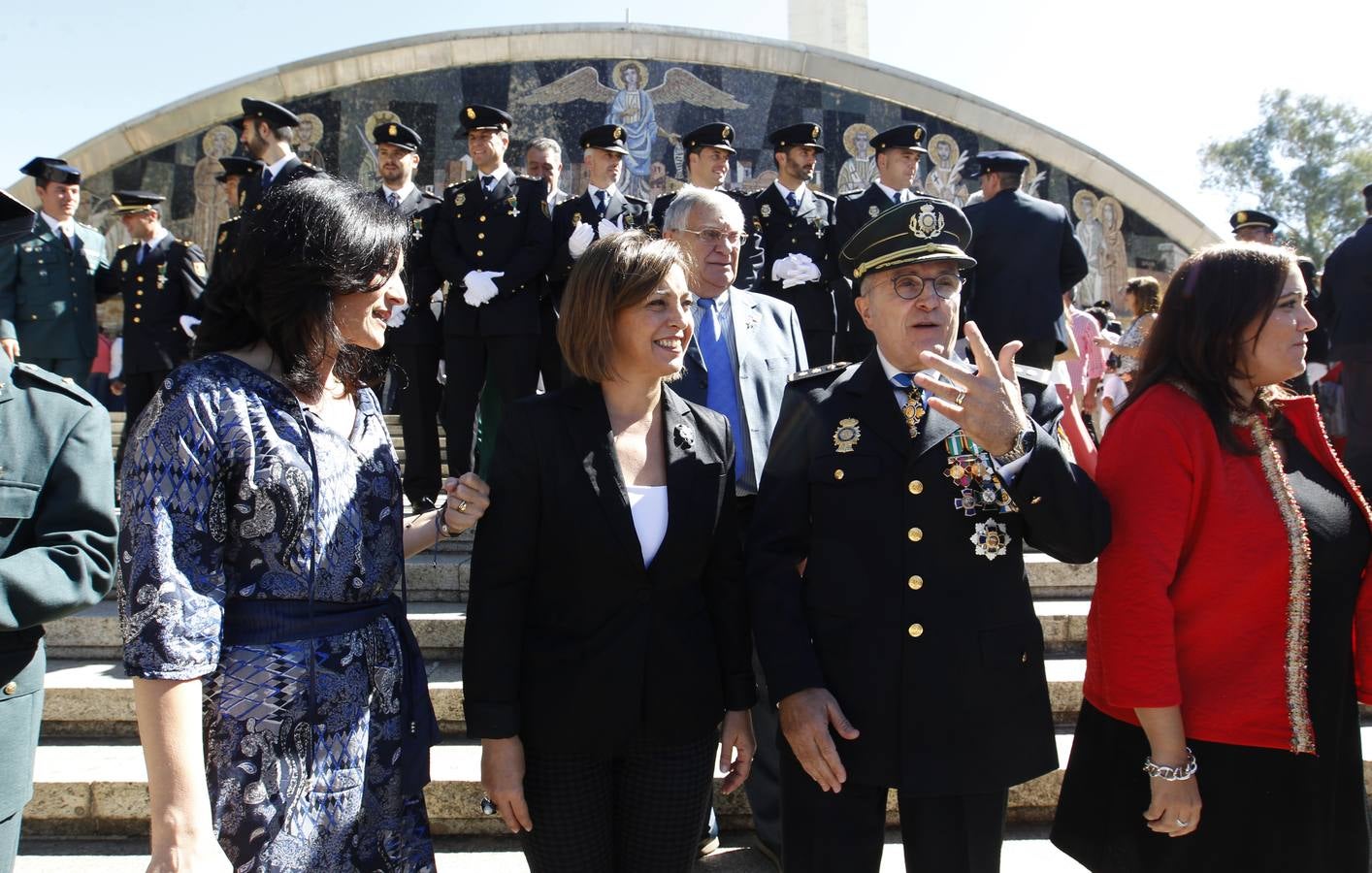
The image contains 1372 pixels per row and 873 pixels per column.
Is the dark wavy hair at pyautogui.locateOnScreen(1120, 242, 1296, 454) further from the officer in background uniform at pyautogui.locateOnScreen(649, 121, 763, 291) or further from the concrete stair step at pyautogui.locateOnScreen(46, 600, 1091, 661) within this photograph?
the officer in background uniform at pyautogui.locateOnScreen(649, 121, 763, 291)

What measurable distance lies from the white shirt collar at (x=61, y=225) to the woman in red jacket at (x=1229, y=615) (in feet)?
28.4

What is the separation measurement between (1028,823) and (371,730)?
2878mm

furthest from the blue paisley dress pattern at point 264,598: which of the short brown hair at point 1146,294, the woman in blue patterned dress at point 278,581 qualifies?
the short brown hair at point 1146,294

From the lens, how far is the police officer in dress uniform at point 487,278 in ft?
20.0

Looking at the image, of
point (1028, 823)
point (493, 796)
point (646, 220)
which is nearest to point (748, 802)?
point (1028, 823)

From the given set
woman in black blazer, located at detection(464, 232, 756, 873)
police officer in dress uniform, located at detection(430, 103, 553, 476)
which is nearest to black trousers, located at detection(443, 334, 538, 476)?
police officer in dress uniform, located at detection(430, 103, 553, 476)

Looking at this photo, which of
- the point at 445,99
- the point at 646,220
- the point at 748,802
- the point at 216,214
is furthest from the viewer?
the point at 445,99

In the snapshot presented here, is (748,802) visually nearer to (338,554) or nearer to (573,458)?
(573,458)

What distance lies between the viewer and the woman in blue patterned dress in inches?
63.2

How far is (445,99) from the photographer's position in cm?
1598

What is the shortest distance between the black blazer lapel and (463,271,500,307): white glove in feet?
12.9

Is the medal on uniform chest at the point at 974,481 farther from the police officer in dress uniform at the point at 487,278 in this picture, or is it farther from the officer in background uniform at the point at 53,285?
the officer in background uniform at the point at 53,285

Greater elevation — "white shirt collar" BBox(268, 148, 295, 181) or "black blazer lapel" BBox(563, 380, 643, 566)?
"white shirt collar" BBox(268, 148, 295, 181)

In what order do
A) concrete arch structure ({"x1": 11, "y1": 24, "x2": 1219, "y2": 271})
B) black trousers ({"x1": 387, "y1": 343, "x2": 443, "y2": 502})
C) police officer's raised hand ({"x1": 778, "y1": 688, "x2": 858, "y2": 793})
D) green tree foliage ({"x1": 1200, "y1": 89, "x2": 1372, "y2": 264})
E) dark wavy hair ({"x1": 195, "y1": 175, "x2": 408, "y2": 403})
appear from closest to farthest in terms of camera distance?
dark wavy hair ({"x1": 195, "y1": 175, "x2": 408, "y2": 403}) < police officer's raised hand ({"x1": 778, "y1": 688, "x2": 858, "y2": 793}) < black trousers ({"x1": 387, "y1": 343, "x2": 443, "y2": 502}) < concrete arch structure ({"x1": 11, "y1": 24, "x2": 1219, "y2": 271}) < green tree foliage ({"x1": 1200, "y1": 89, "x2": 1372, "y2": 264})
